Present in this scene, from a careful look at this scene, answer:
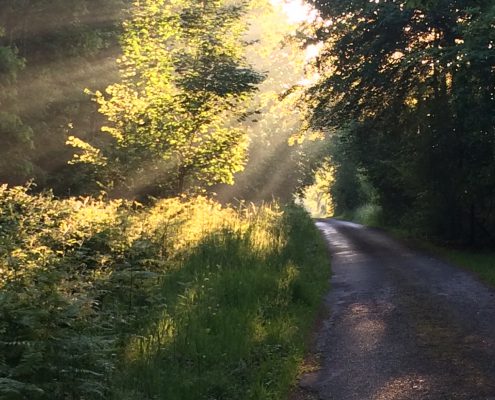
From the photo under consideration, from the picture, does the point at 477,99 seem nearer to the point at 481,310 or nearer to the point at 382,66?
Result: the point at 382,66

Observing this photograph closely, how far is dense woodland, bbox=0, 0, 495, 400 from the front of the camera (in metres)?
5.35

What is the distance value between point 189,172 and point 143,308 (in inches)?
326

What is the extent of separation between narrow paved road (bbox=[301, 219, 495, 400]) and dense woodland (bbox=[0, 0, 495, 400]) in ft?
1.92

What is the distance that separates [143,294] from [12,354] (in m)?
2.95

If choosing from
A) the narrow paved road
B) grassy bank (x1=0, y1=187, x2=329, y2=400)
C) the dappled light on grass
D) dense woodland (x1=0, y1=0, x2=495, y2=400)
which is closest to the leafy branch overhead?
dense woodland (x1=0, y1=0, x2=495, y2=400)

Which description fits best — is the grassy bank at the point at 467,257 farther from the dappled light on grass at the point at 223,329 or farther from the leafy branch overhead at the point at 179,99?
the leafy branch overhead at the point at 179,99

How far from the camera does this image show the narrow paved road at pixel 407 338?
5699 millimetres

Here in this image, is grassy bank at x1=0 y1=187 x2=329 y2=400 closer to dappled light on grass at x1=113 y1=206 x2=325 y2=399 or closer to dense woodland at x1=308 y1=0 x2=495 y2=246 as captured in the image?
dappled light on grass at x1=113 y1=206 x2=325 y2=399

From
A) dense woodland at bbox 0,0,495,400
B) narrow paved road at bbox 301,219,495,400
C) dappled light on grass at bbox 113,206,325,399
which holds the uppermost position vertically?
dense woodland at bbox 0,0,495,400

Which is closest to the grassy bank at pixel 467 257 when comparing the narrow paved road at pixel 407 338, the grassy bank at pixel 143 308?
the narrow paved road at pixel 407 338

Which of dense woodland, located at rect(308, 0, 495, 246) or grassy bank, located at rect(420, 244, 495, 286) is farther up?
dense woodland, located at rect(308, 0, 495, 246)

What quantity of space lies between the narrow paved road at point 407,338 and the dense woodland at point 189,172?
0.59 metres

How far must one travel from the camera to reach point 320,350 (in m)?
7.21

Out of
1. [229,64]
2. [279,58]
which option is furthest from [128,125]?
[279,58]
